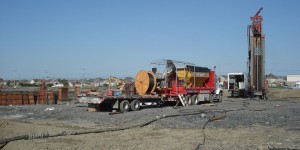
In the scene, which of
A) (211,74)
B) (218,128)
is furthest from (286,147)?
(211,74)

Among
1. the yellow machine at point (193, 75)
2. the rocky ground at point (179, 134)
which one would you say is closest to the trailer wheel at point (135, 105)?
the rocky ground at point (179, 134)

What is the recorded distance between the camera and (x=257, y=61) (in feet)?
130

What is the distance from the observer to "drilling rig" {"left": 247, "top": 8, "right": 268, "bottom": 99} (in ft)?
131

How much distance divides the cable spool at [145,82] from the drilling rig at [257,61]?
1802cm

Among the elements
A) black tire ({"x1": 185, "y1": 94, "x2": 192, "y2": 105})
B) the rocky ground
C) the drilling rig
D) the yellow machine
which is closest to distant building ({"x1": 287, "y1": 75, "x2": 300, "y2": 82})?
the drilling rig

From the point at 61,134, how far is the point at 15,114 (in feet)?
35.4

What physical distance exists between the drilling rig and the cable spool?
18.0m

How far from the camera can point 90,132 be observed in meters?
13.2

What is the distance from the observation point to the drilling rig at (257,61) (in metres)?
39.9

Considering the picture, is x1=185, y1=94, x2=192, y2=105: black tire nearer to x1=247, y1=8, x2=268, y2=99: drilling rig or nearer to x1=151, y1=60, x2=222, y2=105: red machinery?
x1=151, y1=60, x2=222, y2=105: red machinery

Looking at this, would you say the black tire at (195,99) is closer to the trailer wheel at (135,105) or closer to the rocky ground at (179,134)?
the trailer wheel at (135,105)

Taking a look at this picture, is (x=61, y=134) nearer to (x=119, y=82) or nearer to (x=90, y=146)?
(x=90, y=146)

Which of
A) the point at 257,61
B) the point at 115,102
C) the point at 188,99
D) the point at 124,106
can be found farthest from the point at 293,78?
the point at 115,102

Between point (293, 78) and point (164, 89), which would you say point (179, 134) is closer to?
point (164, 89)
